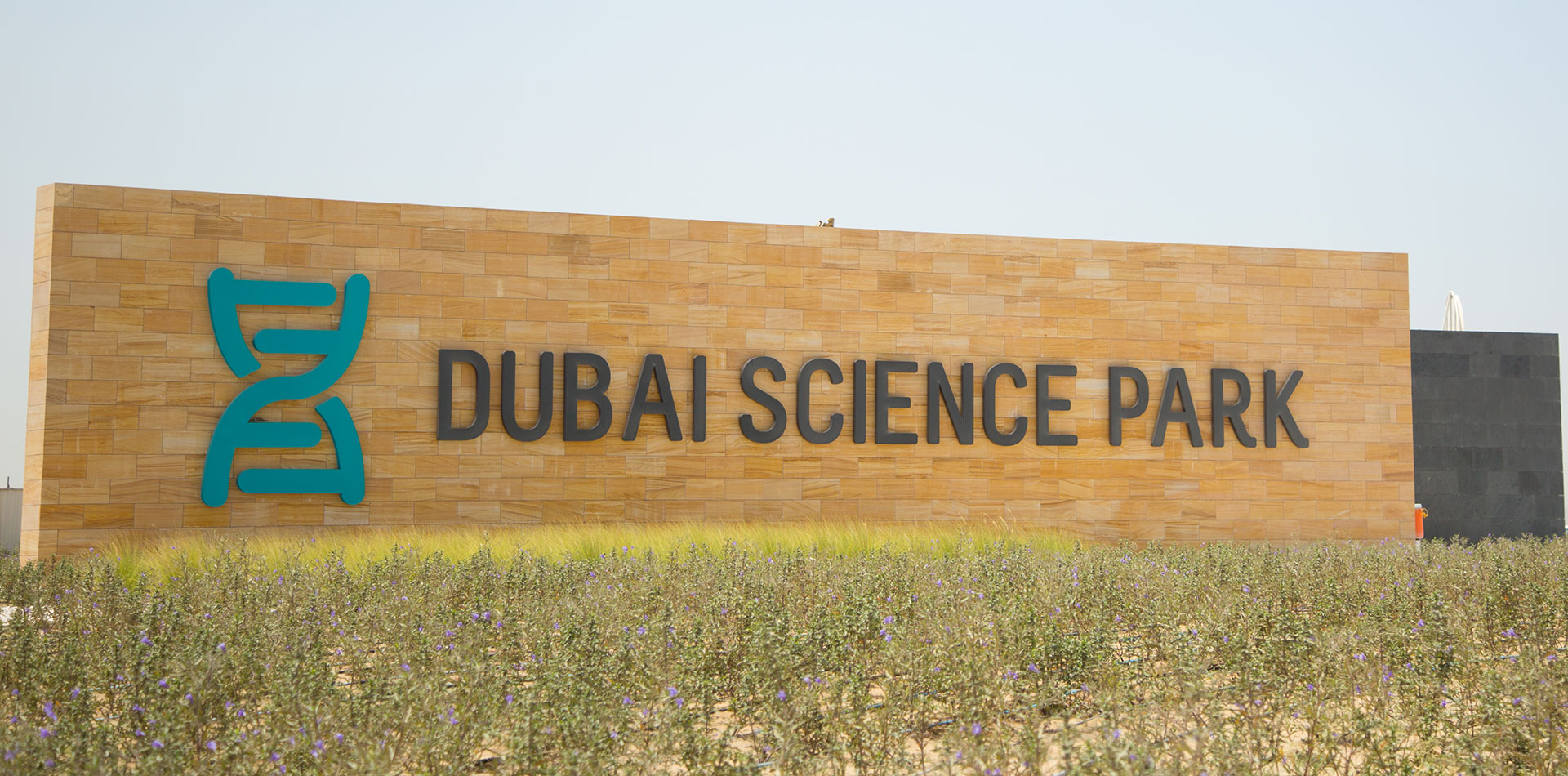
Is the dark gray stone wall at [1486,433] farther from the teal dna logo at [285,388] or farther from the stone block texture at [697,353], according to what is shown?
the teal dna logo at [285,388]

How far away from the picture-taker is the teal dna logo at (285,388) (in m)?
10.4

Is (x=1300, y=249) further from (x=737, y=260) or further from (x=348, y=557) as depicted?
(x=348, y=557)

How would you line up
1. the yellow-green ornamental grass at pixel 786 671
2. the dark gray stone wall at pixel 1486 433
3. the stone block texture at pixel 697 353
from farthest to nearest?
the dark gray stone wall at pixel 1486 433
the stone block texture at pixel 697 353
the yellow-green ornamental grass at pixel 786 671

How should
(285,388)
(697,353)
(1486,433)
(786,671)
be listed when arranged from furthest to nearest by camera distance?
(1486,433)
(697,353)
(285,388)
(786,671)

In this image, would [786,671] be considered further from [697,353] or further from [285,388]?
[285,388]

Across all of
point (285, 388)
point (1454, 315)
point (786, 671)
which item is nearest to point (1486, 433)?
point (1454, 315)

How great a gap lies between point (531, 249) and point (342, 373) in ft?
7.13

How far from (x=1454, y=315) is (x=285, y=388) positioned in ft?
53.2

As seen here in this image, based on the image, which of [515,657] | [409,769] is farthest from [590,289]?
[409,769]

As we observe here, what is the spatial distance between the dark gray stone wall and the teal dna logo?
13.8 m

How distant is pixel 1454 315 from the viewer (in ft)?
55.7

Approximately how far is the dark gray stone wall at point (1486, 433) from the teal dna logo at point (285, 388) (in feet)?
45.4

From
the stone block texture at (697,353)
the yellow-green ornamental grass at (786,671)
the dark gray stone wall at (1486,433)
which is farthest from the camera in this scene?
the dark gray stone wall at (1486,433)

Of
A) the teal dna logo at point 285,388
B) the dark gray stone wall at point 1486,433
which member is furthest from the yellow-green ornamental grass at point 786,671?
the dark gray stone wall at point 1486,433
